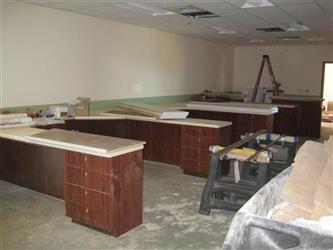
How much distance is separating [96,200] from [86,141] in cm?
60

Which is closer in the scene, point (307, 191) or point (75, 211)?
point (307, 191)

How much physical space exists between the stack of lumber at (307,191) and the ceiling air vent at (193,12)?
12.9 ft

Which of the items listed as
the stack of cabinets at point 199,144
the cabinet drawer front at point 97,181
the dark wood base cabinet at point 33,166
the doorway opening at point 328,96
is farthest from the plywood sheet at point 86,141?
the doorway opening at point 328,96

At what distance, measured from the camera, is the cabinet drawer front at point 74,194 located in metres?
3.43

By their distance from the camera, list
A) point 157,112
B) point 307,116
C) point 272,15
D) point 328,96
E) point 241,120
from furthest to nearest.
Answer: point 328,96, point 307,116, point 241,120, point 272,15, point 157,112

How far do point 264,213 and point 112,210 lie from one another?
1.85 m

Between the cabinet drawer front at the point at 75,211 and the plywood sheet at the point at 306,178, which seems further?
the cabinet drawer front at the point at 75,211

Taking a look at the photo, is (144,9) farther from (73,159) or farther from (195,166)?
(73,159)

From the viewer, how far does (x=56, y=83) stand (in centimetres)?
584

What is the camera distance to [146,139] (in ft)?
20.7

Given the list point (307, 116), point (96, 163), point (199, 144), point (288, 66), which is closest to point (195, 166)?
point (199, 144)

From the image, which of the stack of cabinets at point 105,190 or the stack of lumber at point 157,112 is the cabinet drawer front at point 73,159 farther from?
the stack of lumber at point 157,112

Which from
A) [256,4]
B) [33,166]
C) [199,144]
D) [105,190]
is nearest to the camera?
[105,190]

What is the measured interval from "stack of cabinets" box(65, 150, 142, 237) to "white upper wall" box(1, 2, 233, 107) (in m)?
2.39
